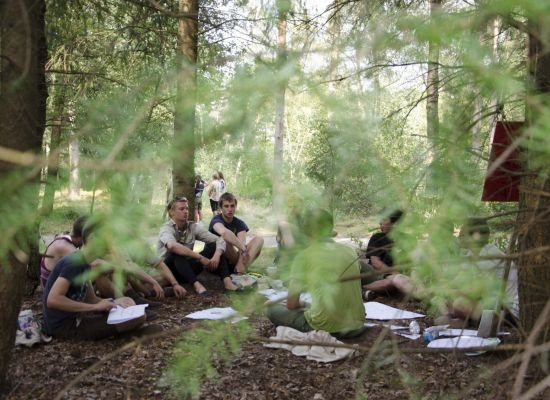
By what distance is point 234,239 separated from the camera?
606cm

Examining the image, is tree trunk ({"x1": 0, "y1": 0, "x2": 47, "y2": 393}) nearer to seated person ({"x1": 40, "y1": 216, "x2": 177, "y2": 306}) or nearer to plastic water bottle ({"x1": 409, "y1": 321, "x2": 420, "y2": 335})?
seated person ({"x1": 40, "y1": 216, "x2": 177, "y2": 306})

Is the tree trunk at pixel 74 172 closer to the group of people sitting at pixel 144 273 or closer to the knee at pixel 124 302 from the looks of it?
the group of people sitting at pixel 144 273

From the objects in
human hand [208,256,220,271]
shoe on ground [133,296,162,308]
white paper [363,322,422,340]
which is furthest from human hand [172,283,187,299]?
white paper [363,322,422,340]

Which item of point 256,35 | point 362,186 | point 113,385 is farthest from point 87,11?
point 362,186

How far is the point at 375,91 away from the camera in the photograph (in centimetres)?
187

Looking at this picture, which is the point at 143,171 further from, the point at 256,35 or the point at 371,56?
the point at 371,56

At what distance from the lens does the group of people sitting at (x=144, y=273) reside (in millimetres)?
3818

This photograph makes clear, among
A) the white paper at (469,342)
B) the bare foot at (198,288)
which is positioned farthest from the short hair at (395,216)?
the bare foot at (198,288)

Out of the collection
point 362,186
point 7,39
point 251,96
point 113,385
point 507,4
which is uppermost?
point 7,39

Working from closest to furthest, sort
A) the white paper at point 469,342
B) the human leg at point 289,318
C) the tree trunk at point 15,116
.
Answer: the tree trunk at point 15,116 → the white paper at point 469,342 → the human leg at point 289,318

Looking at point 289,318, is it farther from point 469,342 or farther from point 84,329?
point 84,329

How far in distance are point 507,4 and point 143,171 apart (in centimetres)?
97

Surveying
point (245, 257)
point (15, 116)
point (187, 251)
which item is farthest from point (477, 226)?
point (245, 257)

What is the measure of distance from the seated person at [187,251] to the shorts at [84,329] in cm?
150
